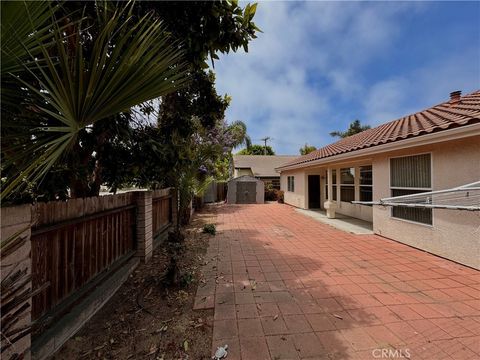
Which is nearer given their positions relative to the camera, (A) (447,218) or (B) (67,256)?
(B) (67,256)

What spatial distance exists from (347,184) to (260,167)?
55.6 ft

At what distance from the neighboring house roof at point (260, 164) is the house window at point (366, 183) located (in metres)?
15.9

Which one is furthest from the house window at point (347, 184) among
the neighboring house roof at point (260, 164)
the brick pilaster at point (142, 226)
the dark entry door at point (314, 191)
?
the neighboring house roof at point (260, 164)

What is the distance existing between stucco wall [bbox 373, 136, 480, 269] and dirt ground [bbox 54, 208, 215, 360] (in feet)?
18.0

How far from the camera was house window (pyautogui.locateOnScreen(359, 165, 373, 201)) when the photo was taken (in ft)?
33.0

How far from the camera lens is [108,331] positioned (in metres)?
3.07

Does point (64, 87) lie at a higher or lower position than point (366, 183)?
higher

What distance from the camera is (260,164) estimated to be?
29438mm

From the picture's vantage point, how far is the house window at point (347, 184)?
11477mm

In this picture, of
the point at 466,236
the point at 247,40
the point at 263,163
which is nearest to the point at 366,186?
the point at 466,236

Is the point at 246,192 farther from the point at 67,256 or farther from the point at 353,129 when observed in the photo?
the point at 353,129

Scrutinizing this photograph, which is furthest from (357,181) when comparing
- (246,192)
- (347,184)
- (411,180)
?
(246,192)

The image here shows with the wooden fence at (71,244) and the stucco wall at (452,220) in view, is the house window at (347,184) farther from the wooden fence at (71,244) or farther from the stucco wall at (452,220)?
the wooden fence at (71,244)

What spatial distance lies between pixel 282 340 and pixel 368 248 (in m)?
4.73
